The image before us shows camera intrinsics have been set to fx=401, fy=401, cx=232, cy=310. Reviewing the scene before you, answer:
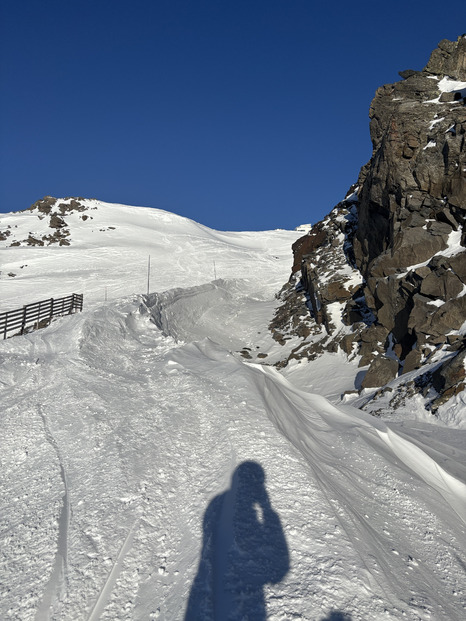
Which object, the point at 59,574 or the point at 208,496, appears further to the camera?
the point at 208,496

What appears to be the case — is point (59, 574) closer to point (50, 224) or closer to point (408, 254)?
point (408, 254)

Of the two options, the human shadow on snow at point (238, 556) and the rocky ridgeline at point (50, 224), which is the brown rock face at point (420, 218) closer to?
the human shadow on snow at point (238, 556)

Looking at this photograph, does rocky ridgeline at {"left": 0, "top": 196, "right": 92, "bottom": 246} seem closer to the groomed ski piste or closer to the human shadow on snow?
the groomed ski piste

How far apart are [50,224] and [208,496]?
3019 inches

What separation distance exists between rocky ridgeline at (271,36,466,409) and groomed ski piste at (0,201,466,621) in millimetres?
4651

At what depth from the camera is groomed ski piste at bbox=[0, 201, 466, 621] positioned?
13.5 ft

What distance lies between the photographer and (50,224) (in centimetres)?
7262

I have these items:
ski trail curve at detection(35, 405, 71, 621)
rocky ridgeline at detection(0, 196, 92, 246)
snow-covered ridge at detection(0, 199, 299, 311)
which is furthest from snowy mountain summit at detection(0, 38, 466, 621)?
rocky ridgeline at detection(0, 196, 92, 246)

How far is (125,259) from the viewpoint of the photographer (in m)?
55.2

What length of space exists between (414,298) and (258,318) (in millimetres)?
18467

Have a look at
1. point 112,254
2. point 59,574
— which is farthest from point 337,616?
point 112,254

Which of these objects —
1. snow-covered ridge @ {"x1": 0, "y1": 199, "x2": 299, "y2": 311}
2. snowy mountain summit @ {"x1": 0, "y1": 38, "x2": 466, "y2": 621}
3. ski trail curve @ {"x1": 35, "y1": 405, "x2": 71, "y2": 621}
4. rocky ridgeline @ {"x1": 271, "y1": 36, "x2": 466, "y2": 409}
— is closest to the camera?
ski trail curve @ {"x1": 35, "y1": 405, "x2": 71, "y2": 621}

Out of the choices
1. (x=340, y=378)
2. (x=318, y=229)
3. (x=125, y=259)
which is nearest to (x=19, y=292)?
(x=125, y=259)

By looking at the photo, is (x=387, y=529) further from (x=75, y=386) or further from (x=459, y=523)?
(x=75, y=386)
